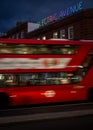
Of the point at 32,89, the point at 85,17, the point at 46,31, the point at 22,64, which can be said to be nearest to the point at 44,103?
the point at 32,89

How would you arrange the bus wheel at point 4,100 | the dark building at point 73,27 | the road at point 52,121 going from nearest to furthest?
the road at point 52,121 → the bus wheel at point 4,100 → the dark building at point 73,27

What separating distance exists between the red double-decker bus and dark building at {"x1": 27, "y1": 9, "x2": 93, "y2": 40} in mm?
25055

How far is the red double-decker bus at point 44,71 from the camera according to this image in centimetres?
2072

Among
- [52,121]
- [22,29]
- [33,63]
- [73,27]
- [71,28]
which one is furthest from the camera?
[22,29]

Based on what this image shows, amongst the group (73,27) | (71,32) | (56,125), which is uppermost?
(73,27)

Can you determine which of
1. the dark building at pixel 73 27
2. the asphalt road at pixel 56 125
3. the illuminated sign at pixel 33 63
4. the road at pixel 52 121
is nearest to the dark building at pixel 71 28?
the dark building at pixel 73 27

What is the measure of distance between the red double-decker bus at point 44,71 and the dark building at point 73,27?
25.1 m

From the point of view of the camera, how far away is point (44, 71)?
21.4 m

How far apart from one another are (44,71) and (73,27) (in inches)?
1168

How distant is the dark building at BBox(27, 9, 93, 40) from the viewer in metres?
47.6

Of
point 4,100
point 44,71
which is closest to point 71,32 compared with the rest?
point 44,71

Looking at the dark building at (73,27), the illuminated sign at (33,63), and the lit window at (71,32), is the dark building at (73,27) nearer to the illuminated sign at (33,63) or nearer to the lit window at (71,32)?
the lit window at (71,32)

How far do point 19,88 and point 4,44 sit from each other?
248 centimetres

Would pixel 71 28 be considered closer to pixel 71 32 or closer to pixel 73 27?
pixel 71 32
